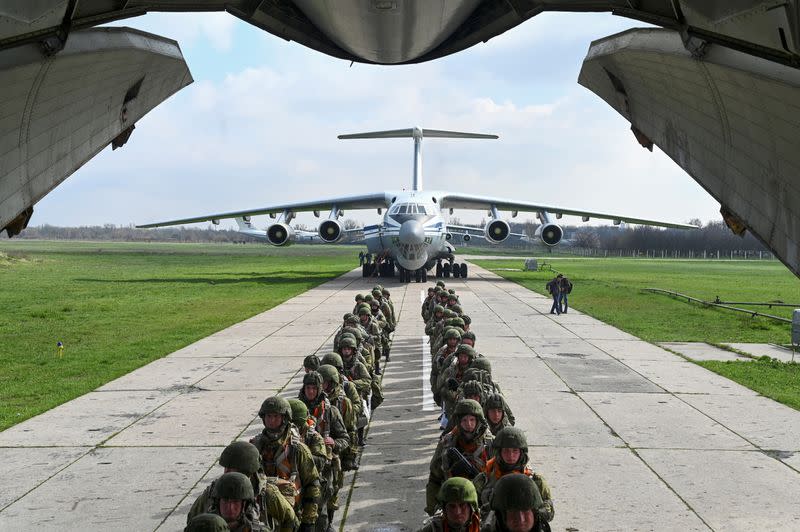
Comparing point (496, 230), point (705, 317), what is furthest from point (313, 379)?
point (496, 230)

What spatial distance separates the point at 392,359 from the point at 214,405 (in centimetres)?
486

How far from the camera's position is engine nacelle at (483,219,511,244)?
117 feet

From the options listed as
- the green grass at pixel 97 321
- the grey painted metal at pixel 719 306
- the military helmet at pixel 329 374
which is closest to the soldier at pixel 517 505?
the military helmet at pixel 329 374

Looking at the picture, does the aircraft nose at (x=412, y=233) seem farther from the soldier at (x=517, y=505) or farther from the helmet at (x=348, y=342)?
the soldier at (x=517, y=505)

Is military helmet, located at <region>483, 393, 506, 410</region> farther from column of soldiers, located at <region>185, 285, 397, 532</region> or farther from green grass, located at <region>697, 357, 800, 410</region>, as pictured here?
green grass, located at <region>697, 357, 800, 410</region>

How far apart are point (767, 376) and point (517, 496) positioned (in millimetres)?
11188

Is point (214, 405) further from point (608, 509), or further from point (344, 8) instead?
point (344, 8)

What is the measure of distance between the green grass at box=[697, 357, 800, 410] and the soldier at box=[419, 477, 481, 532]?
28.0ft

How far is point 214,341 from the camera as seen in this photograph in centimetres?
1805

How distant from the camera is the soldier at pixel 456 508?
452cm

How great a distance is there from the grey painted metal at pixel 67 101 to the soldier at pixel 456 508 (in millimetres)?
3310

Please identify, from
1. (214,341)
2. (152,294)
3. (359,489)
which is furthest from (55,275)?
(359,489)

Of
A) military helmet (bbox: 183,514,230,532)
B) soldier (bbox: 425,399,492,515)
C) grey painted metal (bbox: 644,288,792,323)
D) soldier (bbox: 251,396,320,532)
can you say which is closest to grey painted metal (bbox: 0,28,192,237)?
soldier (bbox: 251,396,320,532)

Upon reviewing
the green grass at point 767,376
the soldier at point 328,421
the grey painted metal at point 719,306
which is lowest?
the green grass at point 767,376
